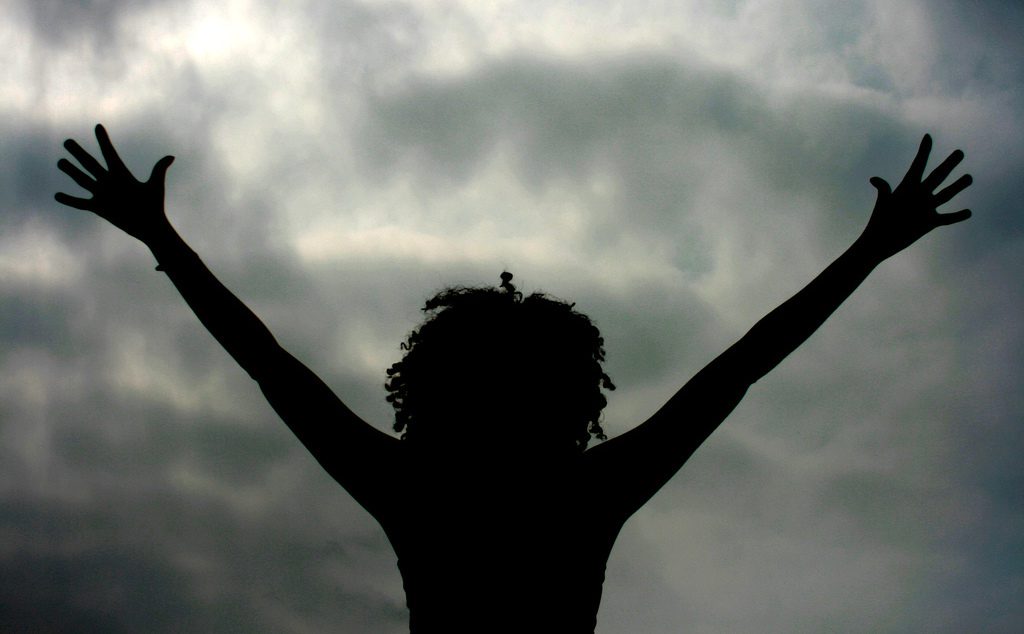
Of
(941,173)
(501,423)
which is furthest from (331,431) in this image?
(941,173)

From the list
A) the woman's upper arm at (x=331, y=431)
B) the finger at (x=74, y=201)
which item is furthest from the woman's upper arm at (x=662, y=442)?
the finger at (x=74, y=201)

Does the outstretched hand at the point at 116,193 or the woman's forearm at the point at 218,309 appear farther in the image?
the outstretched hand at the point at 116,193

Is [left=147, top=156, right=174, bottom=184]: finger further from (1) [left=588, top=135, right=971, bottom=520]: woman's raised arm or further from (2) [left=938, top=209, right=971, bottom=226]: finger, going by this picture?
(2) [left=938, top=209, right=971, bottom=226]: finger

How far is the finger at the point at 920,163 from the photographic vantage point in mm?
4402

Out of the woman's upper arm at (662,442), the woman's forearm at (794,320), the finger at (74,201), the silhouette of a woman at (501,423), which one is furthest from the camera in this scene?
the finger at (74,201)

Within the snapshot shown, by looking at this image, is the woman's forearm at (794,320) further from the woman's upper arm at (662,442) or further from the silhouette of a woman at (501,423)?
the woman's upper arm at (662,442)

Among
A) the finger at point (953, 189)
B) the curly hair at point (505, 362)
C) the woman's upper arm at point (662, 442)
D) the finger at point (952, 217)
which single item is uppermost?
the finger at point (953, 189)

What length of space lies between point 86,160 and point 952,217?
4.41 metres

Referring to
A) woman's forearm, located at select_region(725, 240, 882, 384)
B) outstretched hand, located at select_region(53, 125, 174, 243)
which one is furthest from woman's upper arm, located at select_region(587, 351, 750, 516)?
outstretched hand, located at select_region(53, 125, 174, 243)

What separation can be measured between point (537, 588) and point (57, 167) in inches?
118

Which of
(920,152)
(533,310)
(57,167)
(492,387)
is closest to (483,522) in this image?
(492,387)

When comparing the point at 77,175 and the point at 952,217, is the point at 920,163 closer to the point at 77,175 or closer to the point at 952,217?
the point at 952,217

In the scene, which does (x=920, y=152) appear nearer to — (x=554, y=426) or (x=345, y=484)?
(x=554, y=426)

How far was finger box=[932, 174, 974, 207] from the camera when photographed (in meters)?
4.36
